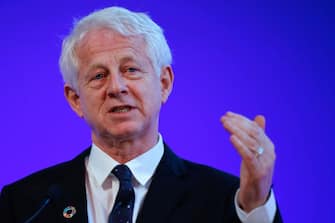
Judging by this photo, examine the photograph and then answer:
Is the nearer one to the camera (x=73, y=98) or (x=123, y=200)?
(x=123, y=200)

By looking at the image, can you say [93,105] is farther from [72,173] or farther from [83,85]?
[72,173]

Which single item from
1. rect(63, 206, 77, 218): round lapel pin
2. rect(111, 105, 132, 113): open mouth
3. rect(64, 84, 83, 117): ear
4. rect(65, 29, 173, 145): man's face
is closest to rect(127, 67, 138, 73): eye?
rect(65, 29, 173, 145): man's face

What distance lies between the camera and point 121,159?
225cm

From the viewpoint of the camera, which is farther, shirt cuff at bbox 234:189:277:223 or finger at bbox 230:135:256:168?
shirt cuff at bbox 234:189:277:223

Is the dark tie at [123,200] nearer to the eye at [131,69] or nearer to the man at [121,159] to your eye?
the man at [121,159]

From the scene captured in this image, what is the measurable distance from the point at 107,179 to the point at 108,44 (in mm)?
460

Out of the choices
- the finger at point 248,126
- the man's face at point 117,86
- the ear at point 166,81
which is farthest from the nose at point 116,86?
the finger at point 248,126

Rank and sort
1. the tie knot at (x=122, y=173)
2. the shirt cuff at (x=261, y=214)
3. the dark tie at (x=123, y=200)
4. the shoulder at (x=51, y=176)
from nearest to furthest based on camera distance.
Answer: the shirt cuff at (x=261, y=214), the dark tie at (x=123, y=200), the tie knot at (x=122, y=173), the shoulder at (x=51, y=176)

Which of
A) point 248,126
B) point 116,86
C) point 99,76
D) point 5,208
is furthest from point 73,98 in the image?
point 248,126

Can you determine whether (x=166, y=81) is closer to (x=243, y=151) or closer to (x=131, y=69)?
(x=131, y=69)

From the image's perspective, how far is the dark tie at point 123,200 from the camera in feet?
6.79

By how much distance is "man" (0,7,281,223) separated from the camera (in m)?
2.11

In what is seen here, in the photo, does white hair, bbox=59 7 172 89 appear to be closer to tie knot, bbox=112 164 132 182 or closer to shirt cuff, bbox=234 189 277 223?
tie knot, bbox=112 164 132 182

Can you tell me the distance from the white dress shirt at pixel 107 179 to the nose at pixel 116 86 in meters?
0.24
